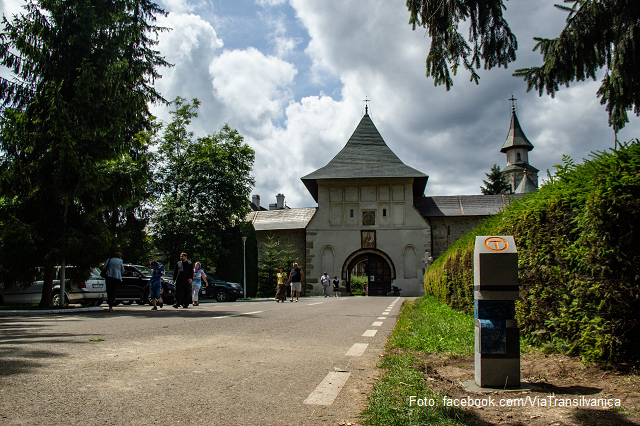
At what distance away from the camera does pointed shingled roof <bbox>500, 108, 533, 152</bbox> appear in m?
75.1

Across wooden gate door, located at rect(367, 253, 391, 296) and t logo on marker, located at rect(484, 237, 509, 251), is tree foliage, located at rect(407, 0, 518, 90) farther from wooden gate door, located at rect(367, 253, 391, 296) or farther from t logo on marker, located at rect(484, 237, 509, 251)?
wooden gate door, located at rect(367, 253, 391, 296)

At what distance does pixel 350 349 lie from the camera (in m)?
6.38

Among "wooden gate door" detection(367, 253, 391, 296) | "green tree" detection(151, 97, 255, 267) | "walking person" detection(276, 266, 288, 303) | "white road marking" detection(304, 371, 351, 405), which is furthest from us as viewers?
"wooden gate door" detection(367, 253, 391, 296)

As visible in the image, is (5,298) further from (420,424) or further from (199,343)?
(420,424)

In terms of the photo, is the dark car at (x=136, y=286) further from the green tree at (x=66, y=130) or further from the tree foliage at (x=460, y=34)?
the tree foliage at (x=460, y=34)

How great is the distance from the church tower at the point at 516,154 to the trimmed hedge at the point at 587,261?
7244 centimetres

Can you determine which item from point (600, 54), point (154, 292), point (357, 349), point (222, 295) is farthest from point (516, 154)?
point (357, 349)

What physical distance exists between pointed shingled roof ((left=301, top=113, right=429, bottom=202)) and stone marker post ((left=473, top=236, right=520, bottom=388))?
3985 cm

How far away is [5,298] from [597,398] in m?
18.3

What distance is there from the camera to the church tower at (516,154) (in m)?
74.3

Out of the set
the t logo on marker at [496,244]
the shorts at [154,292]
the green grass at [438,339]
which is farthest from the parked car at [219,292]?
the t logo on marker at [496,244]

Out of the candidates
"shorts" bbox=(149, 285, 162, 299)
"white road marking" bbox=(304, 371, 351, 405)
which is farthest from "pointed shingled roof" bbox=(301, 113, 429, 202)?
"white road marking" bbox=(304, 371, 351, 405)

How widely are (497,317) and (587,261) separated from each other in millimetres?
1090

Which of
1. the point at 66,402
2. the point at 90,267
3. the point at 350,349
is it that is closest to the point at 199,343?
the point at 350,349
